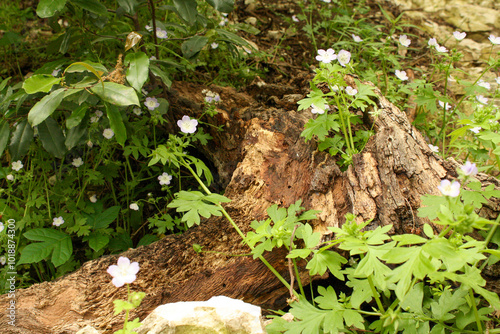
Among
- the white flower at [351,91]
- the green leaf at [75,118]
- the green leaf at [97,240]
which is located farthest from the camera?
the white flower at [351,91]

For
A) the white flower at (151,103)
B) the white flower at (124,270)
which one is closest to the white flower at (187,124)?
the white flower at (151,103)

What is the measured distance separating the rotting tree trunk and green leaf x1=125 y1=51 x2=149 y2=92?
2.27 ft

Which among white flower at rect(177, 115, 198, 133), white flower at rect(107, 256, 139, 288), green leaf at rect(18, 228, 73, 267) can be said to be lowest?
green leaf at rect(18, 228, 73, 267)

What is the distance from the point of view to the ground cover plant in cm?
133

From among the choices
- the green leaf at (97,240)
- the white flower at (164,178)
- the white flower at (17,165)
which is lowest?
the green leaf at (97,240)

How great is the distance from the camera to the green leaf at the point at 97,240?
7.00ft

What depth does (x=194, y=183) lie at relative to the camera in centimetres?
260

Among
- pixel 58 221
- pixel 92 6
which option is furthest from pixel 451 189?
pixel 58 221

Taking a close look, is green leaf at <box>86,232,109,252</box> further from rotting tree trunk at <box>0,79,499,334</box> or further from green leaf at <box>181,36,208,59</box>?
green leaf at <box>181,36,208,59</box>

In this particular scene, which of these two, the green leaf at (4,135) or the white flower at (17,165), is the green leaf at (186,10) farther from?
the white flower at (17,165)

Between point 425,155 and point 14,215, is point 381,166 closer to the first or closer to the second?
point 425,155

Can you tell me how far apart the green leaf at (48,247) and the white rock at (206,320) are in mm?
916

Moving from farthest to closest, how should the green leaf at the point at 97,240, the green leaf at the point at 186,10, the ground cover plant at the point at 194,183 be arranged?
the green leaf at the point at 97,240, the green leaf at the point at 186,10, the ground cover plant at the point at 194,183

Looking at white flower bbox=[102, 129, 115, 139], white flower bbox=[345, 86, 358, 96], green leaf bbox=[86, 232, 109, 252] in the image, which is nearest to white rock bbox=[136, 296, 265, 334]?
green leaf bbox=[86, 232, 109, 252]
